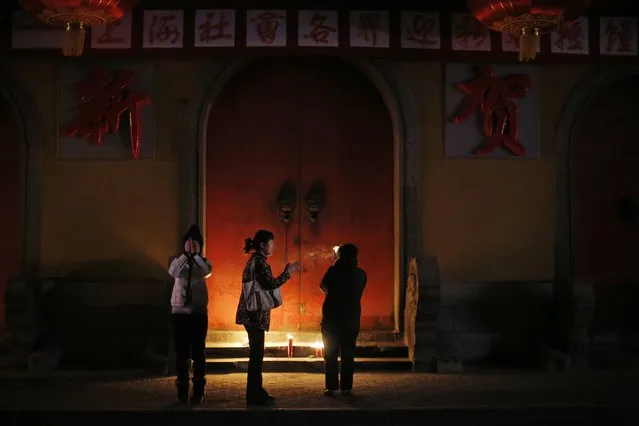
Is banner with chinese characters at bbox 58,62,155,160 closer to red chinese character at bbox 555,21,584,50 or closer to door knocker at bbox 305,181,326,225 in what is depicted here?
door knocker at bbox 305,181,326,225

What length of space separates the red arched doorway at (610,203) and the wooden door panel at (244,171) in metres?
3.91

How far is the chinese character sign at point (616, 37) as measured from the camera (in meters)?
11.7

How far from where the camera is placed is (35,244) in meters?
11.7

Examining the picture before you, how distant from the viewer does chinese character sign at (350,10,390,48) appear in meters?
11.4

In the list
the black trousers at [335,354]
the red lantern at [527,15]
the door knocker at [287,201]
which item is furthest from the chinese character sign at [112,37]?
the black trousers at [335,354]

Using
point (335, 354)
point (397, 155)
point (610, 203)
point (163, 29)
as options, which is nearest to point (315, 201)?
point (397, 155)

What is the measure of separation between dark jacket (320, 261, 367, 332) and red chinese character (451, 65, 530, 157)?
3353 millimetres

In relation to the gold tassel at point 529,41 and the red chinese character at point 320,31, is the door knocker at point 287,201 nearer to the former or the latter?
the red chinese character at point 320,31

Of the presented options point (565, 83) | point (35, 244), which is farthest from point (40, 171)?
point (565, 83)

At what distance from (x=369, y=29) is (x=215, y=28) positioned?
1941mm

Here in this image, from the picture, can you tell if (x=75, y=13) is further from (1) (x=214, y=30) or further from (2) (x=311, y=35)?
(2) (x=311, y=35)

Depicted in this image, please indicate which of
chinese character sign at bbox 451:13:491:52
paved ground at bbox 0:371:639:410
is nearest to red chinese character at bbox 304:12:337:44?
→ chinese character sign at bbox 451:13:491:52

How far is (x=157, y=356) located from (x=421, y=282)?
330cm

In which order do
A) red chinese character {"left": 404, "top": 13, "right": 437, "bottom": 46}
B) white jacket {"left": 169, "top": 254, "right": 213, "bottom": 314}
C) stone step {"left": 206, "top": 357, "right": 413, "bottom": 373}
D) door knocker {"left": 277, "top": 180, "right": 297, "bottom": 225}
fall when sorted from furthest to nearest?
door knocker {"left": 277, "top": 180, "right": 297, "bottom": 225} < red chinese character {"left": 404, "top": 13, "right": 437, "bottom": 46} < stone step {"left": 206, "top": 357, "right": 413, "bottom": 373} < white jacket {"left": 169, "top": 254, "right": 213, "bottom": 314}
